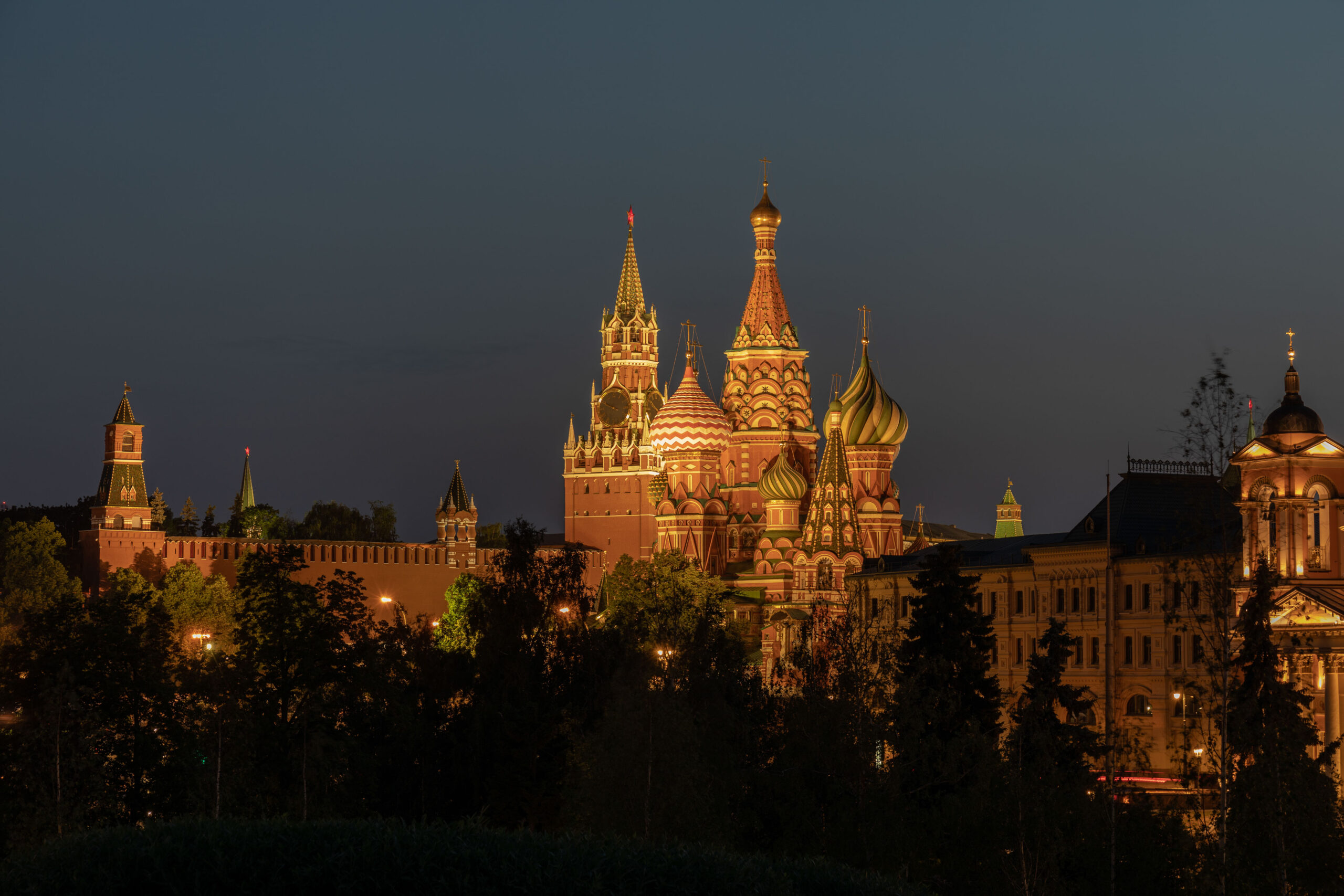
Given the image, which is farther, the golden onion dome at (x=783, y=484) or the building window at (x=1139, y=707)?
the golden onion dome at (x=783, y=484)

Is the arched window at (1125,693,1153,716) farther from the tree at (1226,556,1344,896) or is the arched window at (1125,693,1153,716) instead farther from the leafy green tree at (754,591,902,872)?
the tree at (1226,556,1344,896)

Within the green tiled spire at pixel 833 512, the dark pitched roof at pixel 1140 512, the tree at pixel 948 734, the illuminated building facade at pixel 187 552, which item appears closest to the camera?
the tree at pixel 948 734

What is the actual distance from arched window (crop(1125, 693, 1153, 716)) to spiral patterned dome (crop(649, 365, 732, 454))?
47.2 m

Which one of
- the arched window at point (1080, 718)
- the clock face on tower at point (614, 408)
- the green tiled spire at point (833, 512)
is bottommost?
the arched window at point (1080, 718)

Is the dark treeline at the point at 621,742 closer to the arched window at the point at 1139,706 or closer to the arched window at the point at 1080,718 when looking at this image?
the arched window at the point at 1080,718

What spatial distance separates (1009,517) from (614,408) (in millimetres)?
29182

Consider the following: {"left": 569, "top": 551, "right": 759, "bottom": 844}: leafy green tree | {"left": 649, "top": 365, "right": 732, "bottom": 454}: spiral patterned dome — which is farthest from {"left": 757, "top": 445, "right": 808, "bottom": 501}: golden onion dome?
{"left": 569, "top": 551, "right": 759, "bottom": 844}: leafy green tree

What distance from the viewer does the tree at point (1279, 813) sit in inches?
1119

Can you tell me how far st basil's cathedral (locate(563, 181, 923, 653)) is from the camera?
83.8 m

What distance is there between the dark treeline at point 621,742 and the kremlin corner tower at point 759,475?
3159 centimetres

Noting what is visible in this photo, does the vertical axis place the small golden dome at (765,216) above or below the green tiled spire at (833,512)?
above

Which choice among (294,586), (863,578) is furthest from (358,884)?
(863,578)

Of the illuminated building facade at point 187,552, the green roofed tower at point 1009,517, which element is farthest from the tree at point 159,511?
the green roofed tower at point 1009,517

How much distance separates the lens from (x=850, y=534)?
8281 cm
